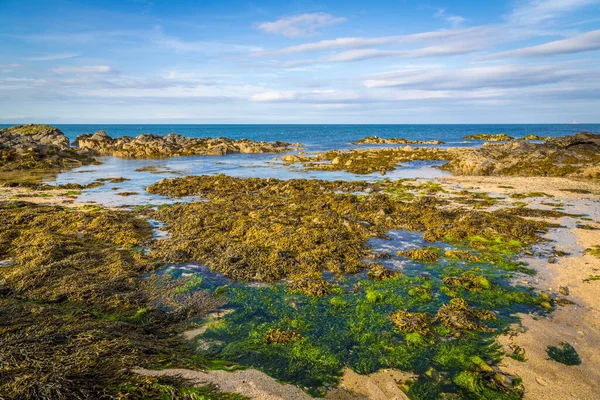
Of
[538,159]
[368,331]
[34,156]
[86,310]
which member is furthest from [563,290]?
[34,156]

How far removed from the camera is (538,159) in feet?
88.5

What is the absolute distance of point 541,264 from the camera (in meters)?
9.39

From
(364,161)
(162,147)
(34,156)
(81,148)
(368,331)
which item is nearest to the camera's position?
(368,331)

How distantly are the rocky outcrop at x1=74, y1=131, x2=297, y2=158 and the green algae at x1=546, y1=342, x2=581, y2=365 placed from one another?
4511 centimetres

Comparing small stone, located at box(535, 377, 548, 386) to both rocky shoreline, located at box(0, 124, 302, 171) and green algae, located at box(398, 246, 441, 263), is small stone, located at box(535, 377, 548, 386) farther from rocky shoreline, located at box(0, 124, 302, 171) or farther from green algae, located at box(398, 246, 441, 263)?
rocky shoreline, located at box(0, 124, 302, 171)

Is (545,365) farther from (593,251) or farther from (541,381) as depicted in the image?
(593,251)

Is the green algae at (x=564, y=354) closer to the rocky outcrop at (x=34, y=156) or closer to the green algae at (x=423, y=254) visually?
the green algae at (x=423, y=254)

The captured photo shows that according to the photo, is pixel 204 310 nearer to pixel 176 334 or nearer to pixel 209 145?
pixel 176 334

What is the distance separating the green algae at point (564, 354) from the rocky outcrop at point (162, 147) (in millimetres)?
45111

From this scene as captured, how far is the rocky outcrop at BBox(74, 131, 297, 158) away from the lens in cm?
4525

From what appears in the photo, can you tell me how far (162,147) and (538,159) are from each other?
4334cm

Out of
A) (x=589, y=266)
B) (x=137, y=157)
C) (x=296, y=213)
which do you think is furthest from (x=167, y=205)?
(x=137, y=157)

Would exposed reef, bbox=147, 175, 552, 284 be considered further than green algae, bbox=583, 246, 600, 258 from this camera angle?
No

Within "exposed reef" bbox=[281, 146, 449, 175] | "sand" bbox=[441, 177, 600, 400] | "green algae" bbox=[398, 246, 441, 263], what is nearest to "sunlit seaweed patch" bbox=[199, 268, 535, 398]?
"sand" bbox=[441, 177, 600, 400]
